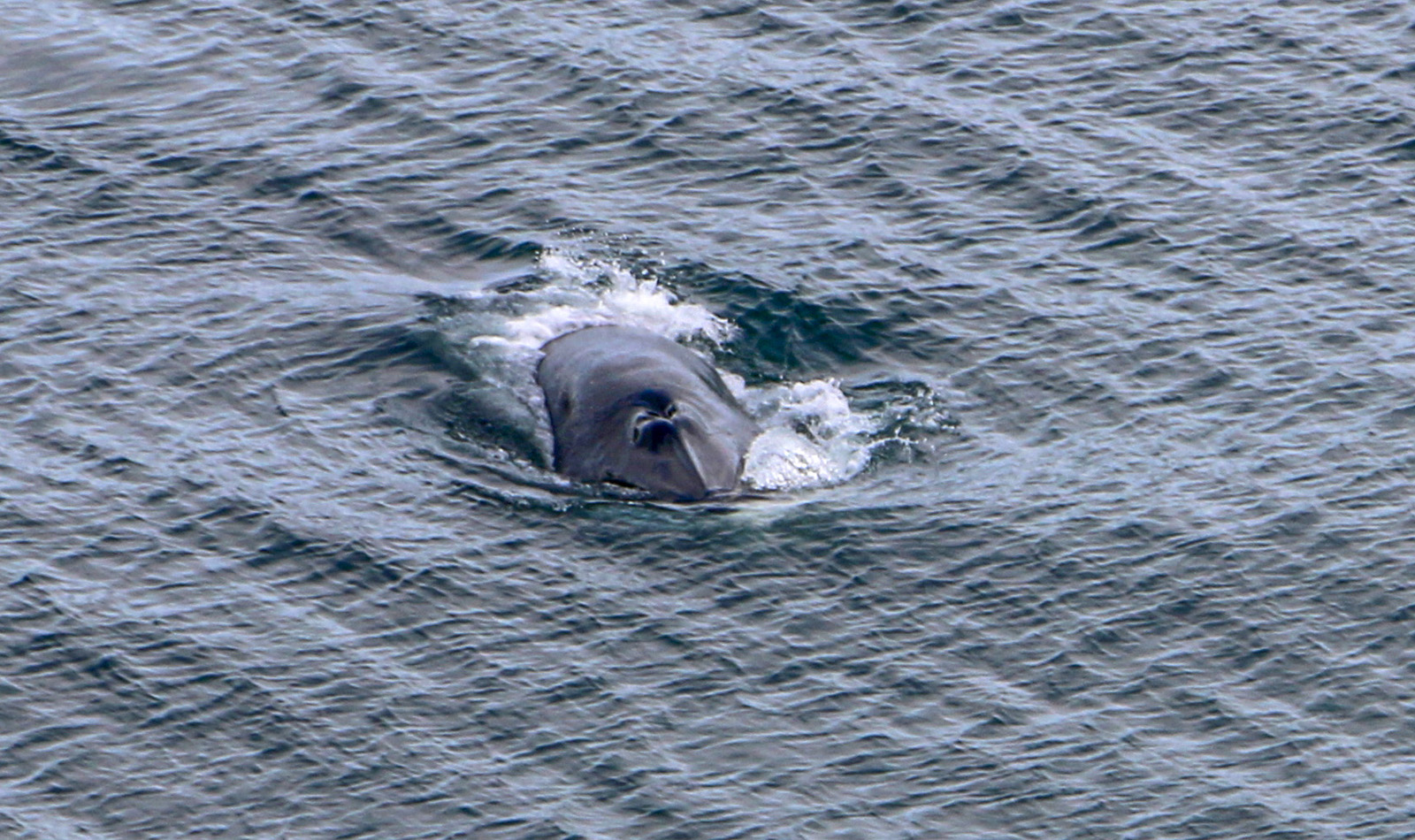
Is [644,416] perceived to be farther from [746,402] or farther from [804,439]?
[746,402]

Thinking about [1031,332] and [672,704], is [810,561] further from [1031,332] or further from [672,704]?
[1031,332]

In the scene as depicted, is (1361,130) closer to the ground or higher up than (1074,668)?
higher up

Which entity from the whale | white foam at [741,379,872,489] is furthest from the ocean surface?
the whale

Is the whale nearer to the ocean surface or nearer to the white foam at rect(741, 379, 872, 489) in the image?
the white foam at rect(741, 379, 872, 489)

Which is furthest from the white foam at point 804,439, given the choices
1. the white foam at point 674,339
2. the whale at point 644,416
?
the whale at point 644,416

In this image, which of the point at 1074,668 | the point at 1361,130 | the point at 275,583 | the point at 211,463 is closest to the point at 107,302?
the point at 211,463
